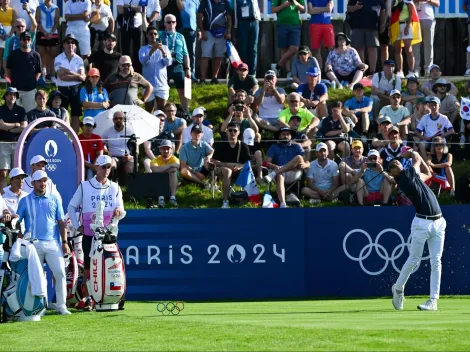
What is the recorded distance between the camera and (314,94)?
23.9m

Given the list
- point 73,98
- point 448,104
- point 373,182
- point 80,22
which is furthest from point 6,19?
point 448,104

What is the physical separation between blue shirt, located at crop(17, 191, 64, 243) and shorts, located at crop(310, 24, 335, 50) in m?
11.0

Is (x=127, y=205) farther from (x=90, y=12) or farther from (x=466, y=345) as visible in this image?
(x=466, y=345)

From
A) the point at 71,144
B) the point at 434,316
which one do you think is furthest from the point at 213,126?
the point at 434,316

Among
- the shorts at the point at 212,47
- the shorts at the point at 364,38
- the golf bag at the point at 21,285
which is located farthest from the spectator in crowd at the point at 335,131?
the golf bag at the point at 21,285

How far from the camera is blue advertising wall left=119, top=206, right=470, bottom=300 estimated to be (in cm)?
2062

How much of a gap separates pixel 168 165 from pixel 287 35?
565 centimetres

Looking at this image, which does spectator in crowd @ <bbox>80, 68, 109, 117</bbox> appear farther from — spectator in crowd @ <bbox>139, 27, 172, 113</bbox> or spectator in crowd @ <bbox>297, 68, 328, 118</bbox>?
spectator in crowd @ <bbox>297, 68, 328, 118</bbox>

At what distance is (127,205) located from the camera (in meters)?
21.4

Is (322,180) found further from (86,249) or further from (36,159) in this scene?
(36,159)

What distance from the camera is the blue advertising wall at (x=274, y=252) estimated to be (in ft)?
67.7

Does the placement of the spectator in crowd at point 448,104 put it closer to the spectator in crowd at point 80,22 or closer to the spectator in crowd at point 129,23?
the spectator in crowd at point 129,23

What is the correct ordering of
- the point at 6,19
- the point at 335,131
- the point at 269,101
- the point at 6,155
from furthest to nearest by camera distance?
the point at 6,19 < the point at 269,101 < the point at 335,131 < the point at 6,155

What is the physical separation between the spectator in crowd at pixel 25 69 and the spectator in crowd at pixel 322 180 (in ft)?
18.5
